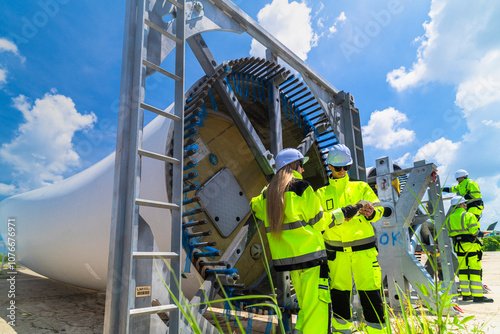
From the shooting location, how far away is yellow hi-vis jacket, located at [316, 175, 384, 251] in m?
2.83

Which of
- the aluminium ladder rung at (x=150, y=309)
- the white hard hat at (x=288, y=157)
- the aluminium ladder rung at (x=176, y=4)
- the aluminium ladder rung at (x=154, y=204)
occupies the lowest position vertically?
the aluminium ladder rung at (x=150, y=309)

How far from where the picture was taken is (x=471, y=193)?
5598 millimetres

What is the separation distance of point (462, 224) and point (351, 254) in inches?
142

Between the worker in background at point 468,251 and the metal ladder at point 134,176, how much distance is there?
14.2 feet

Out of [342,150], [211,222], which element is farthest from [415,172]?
[211,222]

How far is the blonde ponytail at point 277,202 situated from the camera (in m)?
2.28

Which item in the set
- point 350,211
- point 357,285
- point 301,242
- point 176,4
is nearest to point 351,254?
point 357,285

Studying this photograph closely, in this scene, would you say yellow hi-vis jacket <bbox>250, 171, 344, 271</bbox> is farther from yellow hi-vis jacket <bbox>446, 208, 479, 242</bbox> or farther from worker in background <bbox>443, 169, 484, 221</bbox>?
worker in background <bbox>443, 169, 484, 221</bbox>

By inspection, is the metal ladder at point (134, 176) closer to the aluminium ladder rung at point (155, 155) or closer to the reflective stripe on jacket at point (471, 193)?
the aluminium ladder rung at point (155, 155)

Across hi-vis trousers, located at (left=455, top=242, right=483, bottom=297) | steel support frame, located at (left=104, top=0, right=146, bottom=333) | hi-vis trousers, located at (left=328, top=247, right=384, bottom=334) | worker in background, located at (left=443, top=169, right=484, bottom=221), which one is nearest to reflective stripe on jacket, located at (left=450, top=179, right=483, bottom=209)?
worker in background, located at (left=443, top=169, right=484, bottom=221)

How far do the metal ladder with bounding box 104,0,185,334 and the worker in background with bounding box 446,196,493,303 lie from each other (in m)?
4.32

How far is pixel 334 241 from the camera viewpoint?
2.96m

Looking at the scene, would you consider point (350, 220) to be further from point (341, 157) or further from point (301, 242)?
point (301, 242)

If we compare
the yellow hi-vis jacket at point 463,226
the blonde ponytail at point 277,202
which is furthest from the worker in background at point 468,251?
the blonde ponytail at point 277,202
